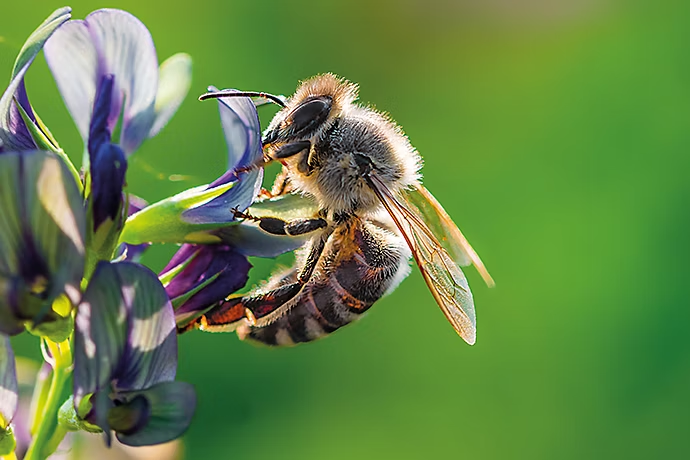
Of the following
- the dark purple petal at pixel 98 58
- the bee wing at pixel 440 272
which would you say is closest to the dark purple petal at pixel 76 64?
the dark purple petal at pixel 98 58

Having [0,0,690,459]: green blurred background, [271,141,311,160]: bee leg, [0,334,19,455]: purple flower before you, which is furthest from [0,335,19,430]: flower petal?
[0,0,690,459]: green blurred background

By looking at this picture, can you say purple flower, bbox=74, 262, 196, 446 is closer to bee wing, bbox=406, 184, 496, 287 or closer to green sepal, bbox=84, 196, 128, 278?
green sepal, bbox=84, 196, 128, 278

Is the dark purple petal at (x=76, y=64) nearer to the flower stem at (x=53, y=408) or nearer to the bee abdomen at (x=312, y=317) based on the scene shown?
the flower stem at (x=53, y=408)

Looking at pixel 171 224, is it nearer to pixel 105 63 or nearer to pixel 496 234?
pixel 105 63

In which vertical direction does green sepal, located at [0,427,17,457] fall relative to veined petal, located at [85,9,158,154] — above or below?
below

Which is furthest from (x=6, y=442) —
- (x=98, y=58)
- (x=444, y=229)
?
(x=444, y=229)
